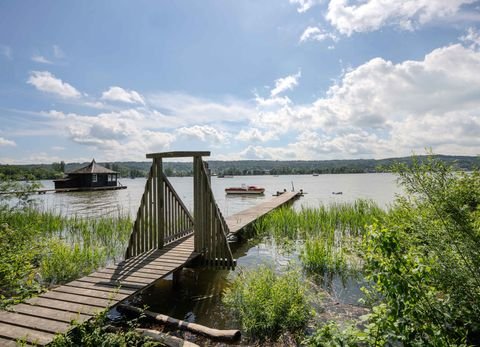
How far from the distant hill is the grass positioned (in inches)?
31.0

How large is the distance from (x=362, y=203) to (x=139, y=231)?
1071cm

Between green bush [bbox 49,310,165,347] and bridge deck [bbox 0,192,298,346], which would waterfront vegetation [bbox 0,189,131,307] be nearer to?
bridge deck [bbox 0,192,298,346]

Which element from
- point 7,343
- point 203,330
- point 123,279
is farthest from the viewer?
point 123,279

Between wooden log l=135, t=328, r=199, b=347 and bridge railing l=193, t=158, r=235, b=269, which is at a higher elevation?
bridge railing l=193, t=158, r=235, b=269

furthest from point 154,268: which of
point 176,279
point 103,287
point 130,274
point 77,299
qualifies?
point 77,299

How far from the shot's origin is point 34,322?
3.62 metres

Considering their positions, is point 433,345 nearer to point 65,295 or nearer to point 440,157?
point 440,157

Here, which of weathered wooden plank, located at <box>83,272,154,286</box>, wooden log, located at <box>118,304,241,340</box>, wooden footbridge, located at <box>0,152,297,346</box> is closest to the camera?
wooden footbridge, located at <box>0,152,297,346</box>

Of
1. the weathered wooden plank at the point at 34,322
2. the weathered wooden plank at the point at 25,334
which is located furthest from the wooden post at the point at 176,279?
the weathered wooden plank at the point at 25,334

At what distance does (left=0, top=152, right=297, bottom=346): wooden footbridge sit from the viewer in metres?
3.70

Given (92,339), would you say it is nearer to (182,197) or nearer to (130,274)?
(130,274)

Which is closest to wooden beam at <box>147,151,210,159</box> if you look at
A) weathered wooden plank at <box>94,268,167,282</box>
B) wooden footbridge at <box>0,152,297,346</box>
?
wooden footbridge at <box>0,152,297,346</box>

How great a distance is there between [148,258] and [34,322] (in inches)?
113

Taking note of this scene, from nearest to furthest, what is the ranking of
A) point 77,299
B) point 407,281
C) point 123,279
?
point 407,281
point 77,299
point 123,279
